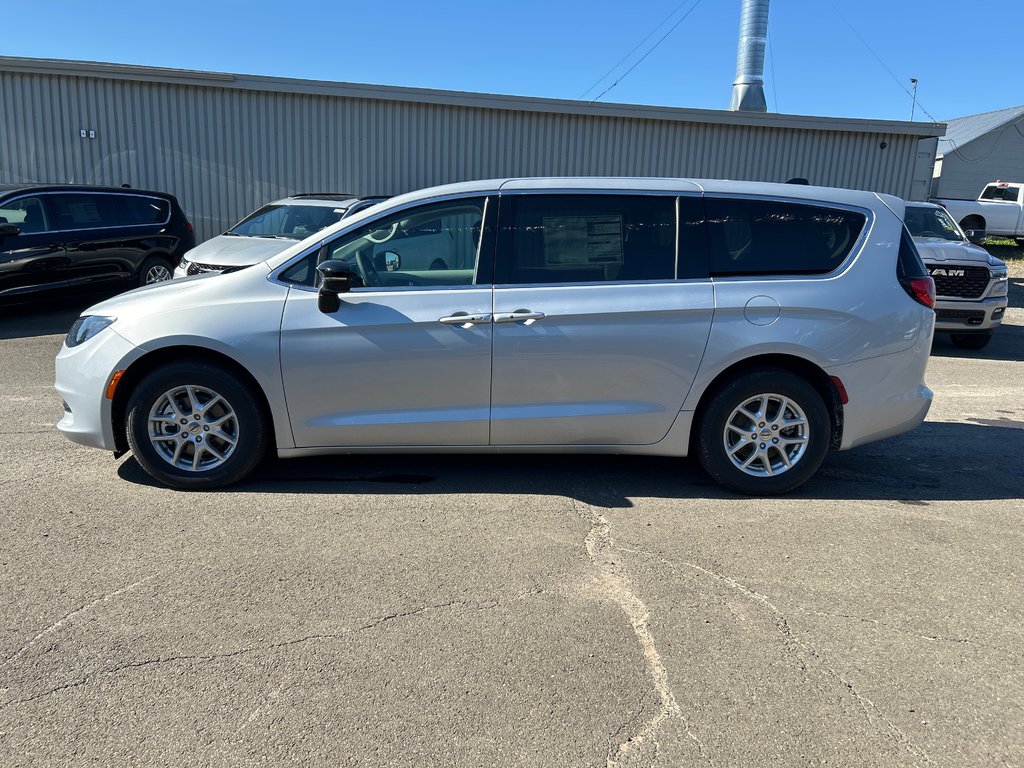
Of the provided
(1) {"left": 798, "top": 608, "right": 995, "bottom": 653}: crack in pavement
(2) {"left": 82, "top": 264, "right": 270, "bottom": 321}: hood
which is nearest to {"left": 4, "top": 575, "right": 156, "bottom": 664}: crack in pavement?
(2) {"left": 82, "top": 264, "right": 270, "bottom": 321}: hood

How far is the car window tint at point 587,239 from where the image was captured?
4.76m

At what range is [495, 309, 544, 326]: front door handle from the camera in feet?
15.1

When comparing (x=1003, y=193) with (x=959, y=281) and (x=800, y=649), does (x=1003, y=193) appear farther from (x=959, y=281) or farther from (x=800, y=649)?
(x=800, y=649)

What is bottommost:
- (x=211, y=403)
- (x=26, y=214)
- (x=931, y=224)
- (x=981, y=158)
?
(x=211, y=403)

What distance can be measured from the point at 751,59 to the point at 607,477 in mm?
21758

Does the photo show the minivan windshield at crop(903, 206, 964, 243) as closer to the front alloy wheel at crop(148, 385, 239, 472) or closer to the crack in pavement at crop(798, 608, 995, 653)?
the crack in pavement at crop(798, 608, 995, 653)

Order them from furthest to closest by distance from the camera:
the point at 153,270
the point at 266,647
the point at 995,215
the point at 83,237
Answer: the point at 995,215 → the point at 153,270 → the point at 83,237 → the point at 266,647

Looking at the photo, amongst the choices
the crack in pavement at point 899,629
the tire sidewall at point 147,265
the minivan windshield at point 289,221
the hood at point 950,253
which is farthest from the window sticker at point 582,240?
the tire sidewall at point 147,265

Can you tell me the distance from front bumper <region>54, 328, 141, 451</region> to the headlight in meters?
0.04

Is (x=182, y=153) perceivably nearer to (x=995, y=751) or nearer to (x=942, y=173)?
(x=995, y=751)

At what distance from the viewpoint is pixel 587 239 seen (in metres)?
4.80

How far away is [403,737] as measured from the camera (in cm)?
265

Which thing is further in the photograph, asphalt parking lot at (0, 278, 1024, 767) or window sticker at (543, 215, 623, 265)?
window sticker at (543, 215, 623, 265)

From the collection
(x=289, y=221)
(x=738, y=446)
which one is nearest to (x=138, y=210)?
(x=289, y=221)
